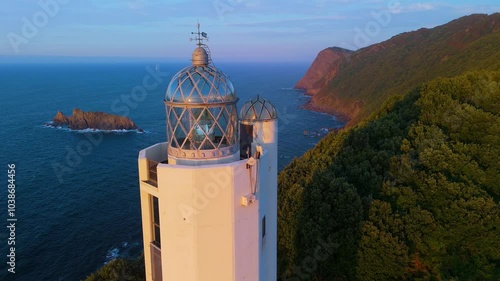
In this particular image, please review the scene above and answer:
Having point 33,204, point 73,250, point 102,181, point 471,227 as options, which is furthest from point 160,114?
point 471,227

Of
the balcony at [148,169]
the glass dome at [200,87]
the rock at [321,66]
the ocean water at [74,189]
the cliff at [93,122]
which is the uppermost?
the rock at [321,66]

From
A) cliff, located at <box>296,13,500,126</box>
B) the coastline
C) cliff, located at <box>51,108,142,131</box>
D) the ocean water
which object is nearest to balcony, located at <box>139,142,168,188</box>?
the ocean water

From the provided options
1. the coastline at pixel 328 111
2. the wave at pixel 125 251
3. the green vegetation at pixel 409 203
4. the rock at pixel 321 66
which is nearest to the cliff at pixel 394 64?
the coastline at pixel 328 111

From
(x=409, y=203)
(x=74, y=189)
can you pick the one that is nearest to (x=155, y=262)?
(x=409, y=203)

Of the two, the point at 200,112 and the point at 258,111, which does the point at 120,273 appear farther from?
the point at 200,112

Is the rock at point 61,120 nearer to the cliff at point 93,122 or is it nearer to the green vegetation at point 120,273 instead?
the cliff at point 93,122

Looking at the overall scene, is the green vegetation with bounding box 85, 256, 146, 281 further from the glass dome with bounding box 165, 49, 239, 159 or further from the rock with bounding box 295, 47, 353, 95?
the rock with bounding box 295, 47, 353, 95
